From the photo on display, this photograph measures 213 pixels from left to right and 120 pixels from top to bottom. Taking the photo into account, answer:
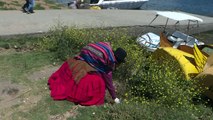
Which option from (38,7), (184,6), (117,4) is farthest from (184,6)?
(38,7)

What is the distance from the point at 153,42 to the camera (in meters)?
12.4

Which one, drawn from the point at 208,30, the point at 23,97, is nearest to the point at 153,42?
the point at 23,97

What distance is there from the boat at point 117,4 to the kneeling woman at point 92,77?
1803 cm

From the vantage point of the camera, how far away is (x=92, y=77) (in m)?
7.51

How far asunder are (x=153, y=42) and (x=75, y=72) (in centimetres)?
517

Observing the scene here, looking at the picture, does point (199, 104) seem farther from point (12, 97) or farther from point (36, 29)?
point (36, 29)

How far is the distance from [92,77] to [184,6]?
101 ft

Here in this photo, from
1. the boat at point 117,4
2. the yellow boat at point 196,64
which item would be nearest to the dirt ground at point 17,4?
the boat at point 117,4

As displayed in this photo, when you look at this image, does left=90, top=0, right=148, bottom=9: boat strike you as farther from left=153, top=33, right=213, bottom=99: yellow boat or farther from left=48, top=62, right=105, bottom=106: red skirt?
left=48, top=62, right=105, bottom=106: red skirt

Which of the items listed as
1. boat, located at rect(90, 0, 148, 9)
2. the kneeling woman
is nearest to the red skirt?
the kneeling woman

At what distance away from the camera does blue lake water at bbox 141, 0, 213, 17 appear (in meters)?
33.8

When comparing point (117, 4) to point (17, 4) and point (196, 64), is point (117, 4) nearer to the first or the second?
point (17, 4)

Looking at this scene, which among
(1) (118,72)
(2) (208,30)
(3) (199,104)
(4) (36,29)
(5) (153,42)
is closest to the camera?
(3) (199,104)

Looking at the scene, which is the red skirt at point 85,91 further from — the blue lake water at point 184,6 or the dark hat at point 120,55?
the blue lake water at point 184,6
